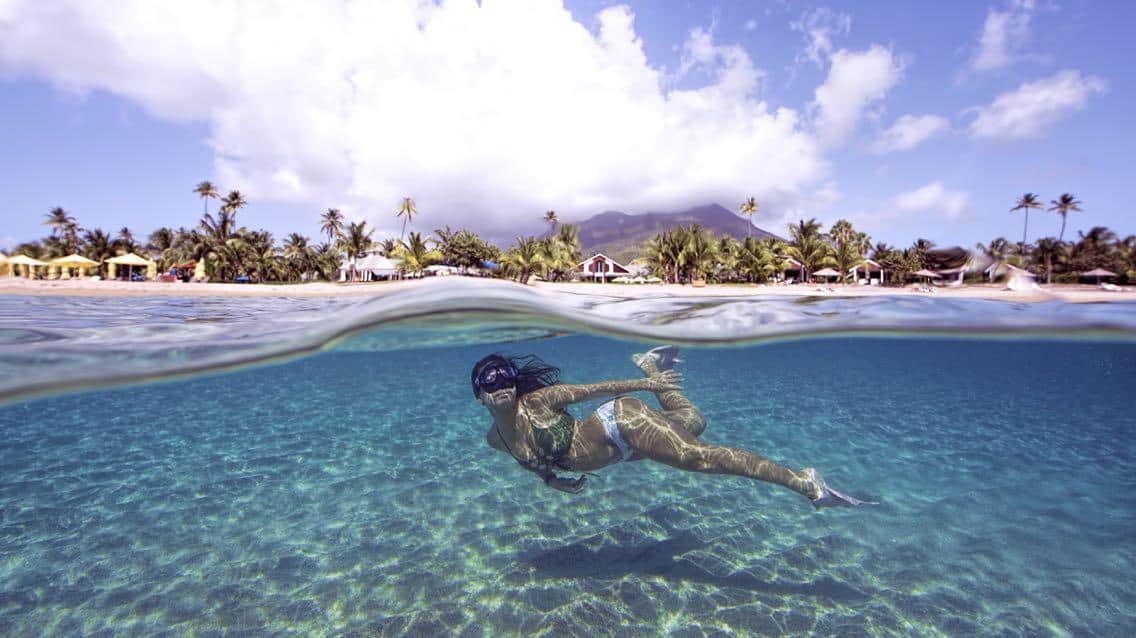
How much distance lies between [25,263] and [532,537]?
54.2m

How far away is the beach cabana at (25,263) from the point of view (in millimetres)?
37594

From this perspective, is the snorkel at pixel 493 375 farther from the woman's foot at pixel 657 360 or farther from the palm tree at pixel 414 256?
the palm tree at pixel 414 256

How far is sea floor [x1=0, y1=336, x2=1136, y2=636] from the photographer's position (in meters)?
5.00

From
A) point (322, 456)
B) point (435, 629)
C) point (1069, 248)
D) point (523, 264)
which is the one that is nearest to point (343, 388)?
point (322, 456)

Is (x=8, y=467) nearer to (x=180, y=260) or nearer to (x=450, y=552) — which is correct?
(x=450, y=552)

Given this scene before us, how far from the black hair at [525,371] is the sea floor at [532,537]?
244 cm

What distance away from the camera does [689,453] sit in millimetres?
4461

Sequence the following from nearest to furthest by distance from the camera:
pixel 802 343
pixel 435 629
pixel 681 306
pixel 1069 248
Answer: pixel 435 629
pixel 681 306
pixel 802 343
pixel 1069 248

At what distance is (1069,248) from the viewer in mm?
60469

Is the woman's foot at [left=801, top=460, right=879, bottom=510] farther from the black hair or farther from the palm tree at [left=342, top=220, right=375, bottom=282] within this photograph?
the palm tree at [left=342, top=220, right=375, bottom=282]

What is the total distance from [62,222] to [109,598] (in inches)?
3892

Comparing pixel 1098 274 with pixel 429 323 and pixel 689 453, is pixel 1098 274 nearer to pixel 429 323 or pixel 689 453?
pixel 429 323

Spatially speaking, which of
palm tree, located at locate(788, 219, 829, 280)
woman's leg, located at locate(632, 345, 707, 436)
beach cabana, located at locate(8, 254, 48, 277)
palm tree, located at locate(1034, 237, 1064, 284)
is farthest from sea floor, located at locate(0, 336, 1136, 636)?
palm tree, located at locate(1034, 237, 1064, 284)

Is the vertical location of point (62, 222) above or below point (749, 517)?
above
